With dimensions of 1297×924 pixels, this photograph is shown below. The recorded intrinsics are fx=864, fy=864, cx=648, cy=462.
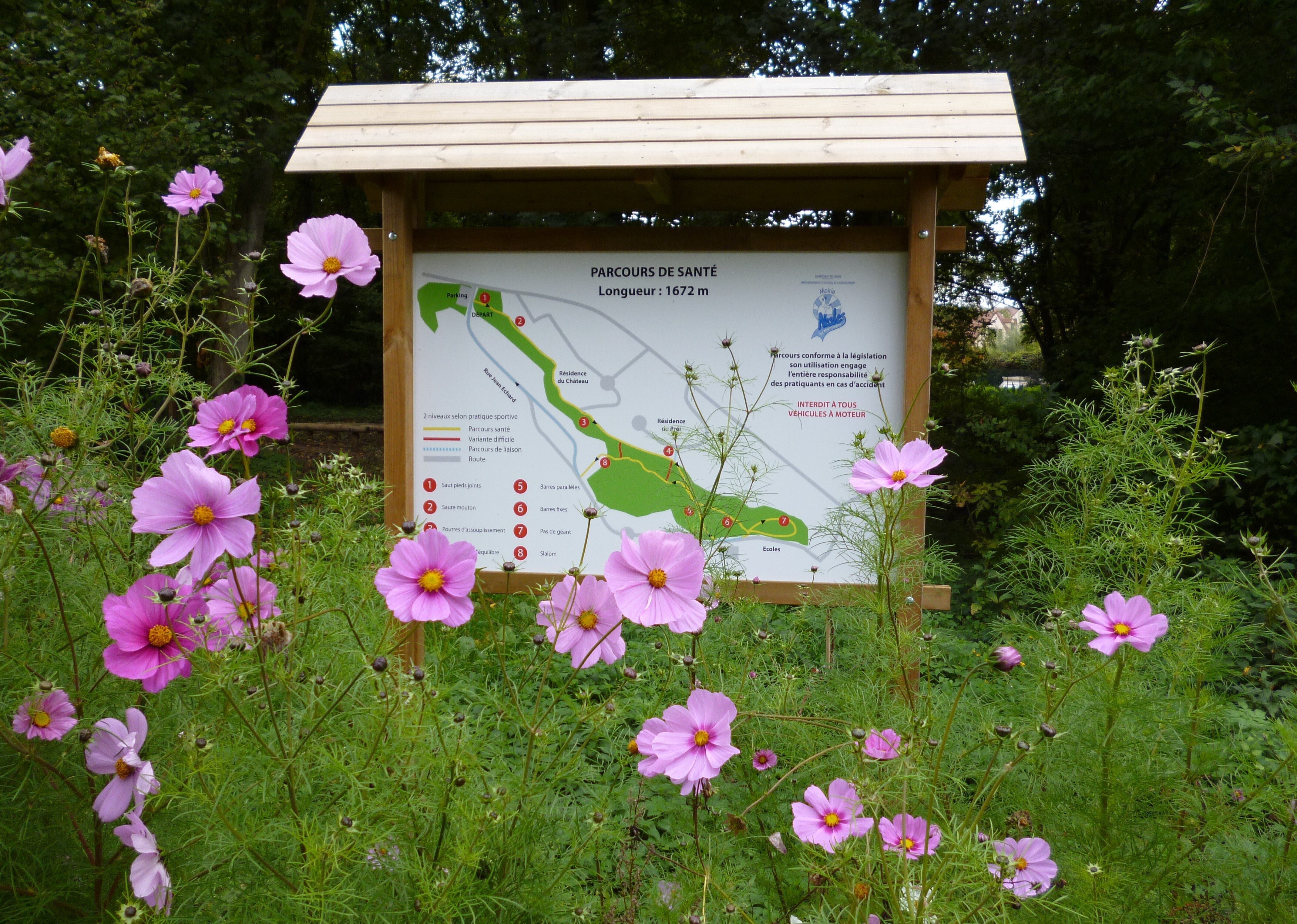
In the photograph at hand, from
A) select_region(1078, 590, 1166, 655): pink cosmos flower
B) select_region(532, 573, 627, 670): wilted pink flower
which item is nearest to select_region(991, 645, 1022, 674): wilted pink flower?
select_region(1078, 590, 1166, 655): pink cosmos flower

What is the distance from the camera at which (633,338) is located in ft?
9.46

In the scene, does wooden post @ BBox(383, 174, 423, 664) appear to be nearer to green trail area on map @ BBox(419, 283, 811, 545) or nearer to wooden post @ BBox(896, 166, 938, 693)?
green trail area on map @ BBox(419, 283, 811, 545)

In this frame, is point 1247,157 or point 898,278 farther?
point 1247,157

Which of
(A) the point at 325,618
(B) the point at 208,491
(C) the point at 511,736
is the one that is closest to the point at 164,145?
(C) the point at 511,736

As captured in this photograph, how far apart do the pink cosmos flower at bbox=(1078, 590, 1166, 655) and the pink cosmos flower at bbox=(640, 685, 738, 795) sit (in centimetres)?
52

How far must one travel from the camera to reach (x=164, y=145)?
6.35 meters

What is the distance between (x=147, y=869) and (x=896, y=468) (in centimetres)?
120

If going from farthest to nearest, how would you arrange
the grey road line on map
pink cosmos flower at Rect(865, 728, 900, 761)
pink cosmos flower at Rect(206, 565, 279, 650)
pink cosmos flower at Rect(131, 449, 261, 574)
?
the grey road line on map
pink cosmos flower at Rect(865, 728, 900, 761)
pink cosmos flower at Rect(206, 565, 279, 650)
pink cosmos flower at Rect(131, 449, 261, 574)

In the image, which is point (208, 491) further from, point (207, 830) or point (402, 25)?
point (402, 25)

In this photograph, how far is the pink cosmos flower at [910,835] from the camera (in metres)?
1.19

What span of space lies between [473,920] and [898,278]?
227cm

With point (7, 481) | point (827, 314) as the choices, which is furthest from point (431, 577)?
point (827, 314)

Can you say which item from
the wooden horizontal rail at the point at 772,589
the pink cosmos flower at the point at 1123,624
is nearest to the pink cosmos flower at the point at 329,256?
the pink cosmos flower at the point at 1123,624

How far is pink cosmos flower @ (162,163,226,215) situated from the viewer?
172cm
